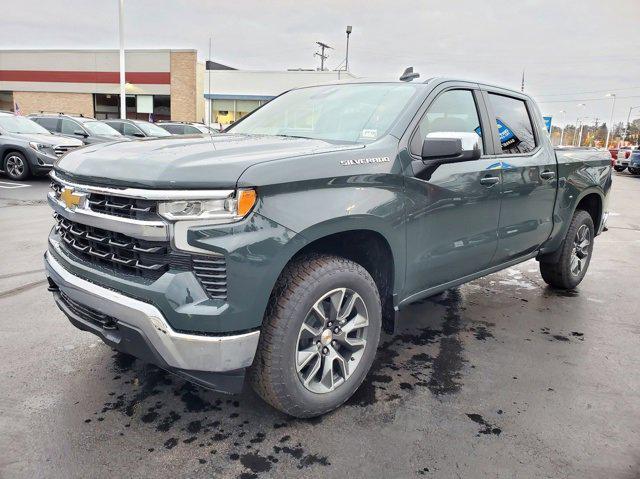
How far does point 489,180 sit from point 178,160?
224 centimetres

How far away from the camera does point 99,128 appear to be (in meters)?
15.6

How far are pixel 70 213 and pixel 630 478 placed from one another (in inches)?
118

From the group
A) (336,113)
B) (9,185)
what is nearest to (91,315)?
(336,113)

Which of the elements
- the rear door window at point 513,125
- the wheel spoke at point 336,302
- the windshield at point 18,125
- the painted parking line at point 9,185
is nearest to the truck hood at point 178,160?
the wheel spoke at point 336,302

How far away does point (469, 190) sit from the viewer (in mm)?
3465

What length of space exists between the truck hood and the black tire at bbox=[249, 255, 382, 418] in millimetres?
586

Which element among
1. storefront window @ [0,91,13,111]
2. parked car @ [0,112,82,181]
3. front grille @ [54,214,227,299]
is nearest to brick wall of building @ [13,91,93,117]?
storefront window @ [0,91,13,111]

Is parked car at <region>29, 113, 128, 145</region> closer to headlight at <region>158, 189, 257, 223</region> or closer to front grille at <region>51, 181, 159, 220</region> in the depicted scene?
front grille at <region>51, 181, 159, 220</region>

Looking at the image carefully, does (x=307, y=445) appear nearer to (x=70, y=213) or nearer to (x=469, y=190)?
(x=70, y=213)

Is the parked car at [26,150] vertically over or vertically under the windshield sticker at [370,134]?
under

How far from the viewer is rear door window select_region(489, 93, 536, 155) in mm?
4043

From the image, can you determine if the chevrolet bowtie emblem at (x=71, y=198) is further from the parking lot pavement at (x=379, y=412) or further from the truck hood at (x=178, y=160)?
the parking lot pavement at (x=379, y=412)

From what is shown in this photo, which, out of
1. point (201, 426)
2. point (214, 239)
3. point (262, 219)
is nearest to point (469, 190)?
point (262, 219)

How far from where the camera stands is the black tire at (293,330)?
2477 mm
